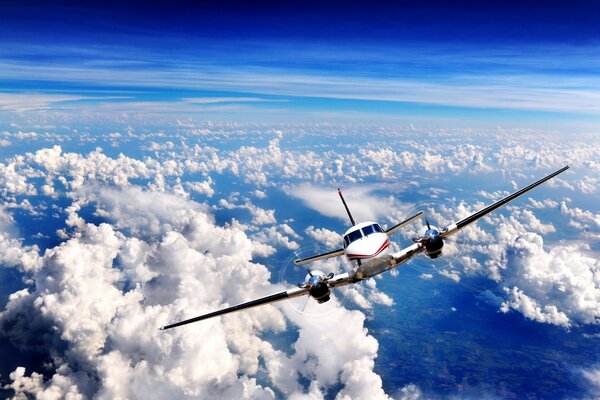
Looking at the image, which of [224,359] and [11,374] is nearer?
[224,359]

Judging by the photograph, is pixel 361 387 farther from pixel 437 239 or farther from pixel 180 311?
pixel 437 239


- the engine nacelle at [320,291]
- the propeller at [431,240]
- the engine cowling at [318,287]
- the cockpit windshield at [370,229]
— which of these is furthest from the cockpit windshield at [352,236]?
the propeller at [431,240]

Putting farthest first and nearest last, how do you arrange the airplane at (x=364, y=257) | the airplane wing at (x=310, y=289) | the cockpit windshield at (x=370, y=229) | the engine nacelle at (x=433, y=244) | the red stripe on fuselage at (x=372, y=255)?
the cockpit windshield at (x=370, y=229)
the engine nacelle at (x=433, y=244)
the airplane wing at (x=310, y=289)
the airplane at (x=364, y=257)
the red stripe on fuselage at (x=372, y=255)

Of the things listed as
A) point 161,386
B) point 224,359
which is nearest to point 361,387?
point 224,359

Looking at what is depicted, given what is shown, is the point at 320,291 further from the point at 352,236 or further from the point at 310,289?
the point at 352,236

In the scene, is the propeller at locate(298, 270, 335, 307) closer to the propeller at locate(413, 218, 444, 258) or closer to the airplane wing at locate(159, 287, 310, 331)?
the airplane wing at locate(159, 287, 310, 331)

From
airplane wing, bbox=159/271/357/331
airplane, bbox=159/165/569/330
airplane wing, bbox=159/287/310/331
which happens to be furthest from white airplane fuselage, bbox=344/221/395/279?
airplane wing, bbox=159/287/310/331

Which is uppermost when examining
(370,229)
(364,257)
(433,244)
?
(370,229)

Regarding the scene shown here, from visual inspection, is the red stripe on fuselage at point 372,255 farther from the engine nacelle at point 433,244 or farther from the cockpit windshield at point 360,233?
the engine nacelle at point 433,244

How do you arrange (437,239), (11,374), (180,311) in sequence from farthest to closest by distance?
(11,374), (180,311), (437,239)

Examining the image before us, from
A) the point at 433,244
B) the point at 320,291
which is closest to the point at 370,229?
the point at 433,244

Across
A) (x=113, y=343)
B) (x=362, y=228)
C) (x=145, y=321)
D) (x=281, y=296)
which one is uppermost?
(x=362, y=228)
